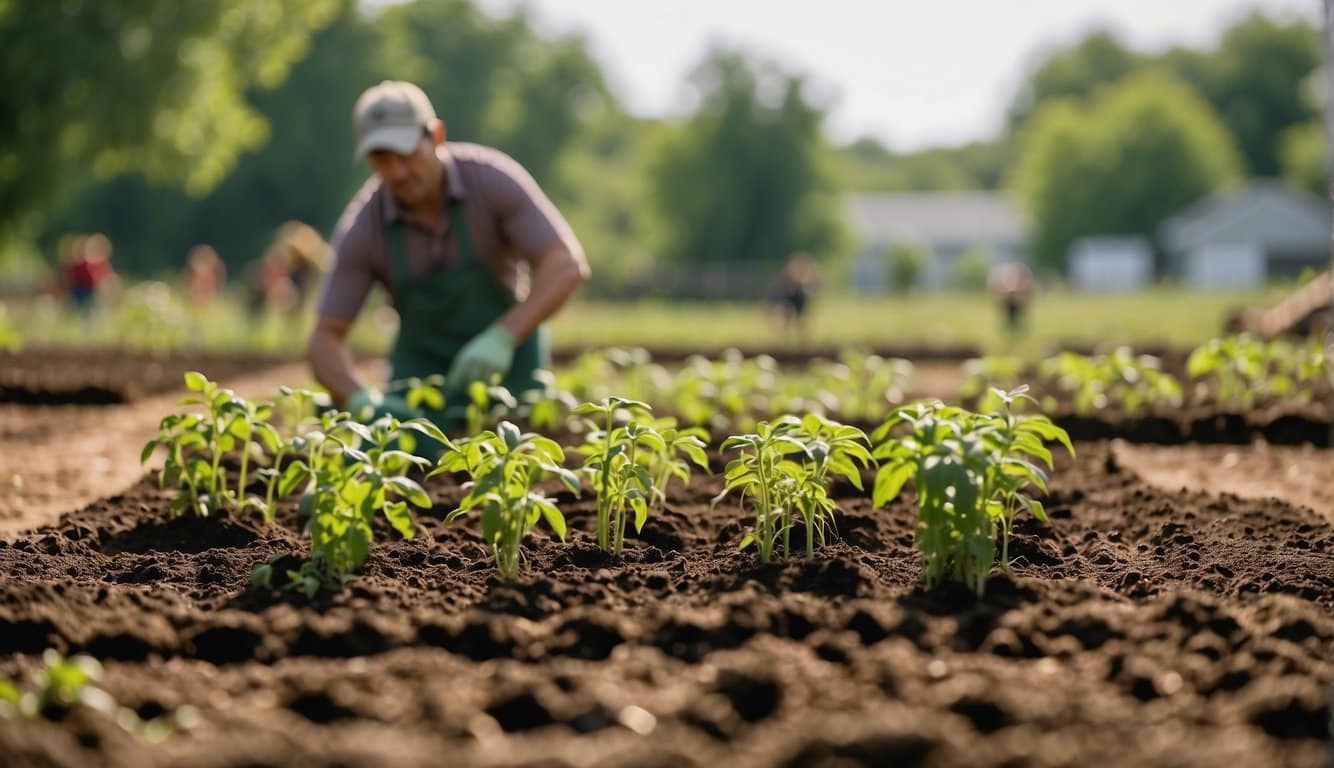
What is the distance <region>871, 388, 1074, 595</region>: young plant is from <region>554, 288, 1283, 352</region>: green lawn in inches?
460

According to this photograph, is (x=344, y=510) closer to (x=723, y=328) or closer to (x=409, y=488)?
(x=409, y=488)

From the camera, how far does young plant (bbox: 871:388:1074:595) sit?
3303mm

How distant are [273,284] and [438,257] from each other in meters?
14.7

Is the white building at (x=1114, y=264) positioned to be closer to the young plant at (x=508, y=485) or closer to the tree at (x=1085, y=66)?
the tree at (x=1085, y=66)

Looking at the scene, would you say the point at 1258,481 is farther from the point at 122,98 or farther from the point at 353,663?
the point at 122,98

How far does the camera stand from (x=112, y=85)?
22.4 metres

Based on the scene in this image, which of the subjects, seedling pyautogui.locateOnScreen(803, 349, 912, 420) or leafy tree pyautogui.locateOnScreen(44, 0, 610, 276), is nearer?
seedling pyautogui.locateOnScreen(803, 349, 912, 420)

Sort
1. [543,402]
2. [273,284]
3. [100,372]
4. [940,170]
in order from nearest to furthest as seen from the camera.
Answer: [543,402] < [100,372] < [273,284] < [940,170]

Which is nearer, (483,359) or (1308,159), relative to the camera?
(483,359)

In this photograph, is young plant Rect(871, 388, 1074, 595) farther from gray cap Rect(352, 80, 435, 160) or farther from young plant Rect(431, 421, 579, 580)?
gray cap Rect(352, 80, 435, 160)

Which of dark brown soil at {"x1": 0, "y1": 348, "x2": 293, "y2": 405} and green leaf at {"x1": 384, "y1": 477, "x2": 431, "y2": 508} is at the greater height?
green leaf at {"x1": 384, "y1": 477, "x2": 431, "y2": 508}

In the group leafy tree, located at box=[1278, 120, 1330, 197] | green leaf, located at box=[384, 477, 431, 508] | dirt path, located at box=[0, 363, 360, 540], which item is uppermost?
leafy tree, located at box=[1278, 120, 1330, 197]

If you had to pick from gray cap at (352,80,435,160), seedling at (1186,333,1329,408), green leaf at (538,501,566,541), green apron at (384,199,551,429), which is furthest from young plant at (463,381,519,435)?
seedling at (1186,333,1329,408)

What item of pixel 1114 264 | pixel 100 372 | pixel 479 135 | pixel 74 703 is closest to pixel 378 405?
pixel 74 703
